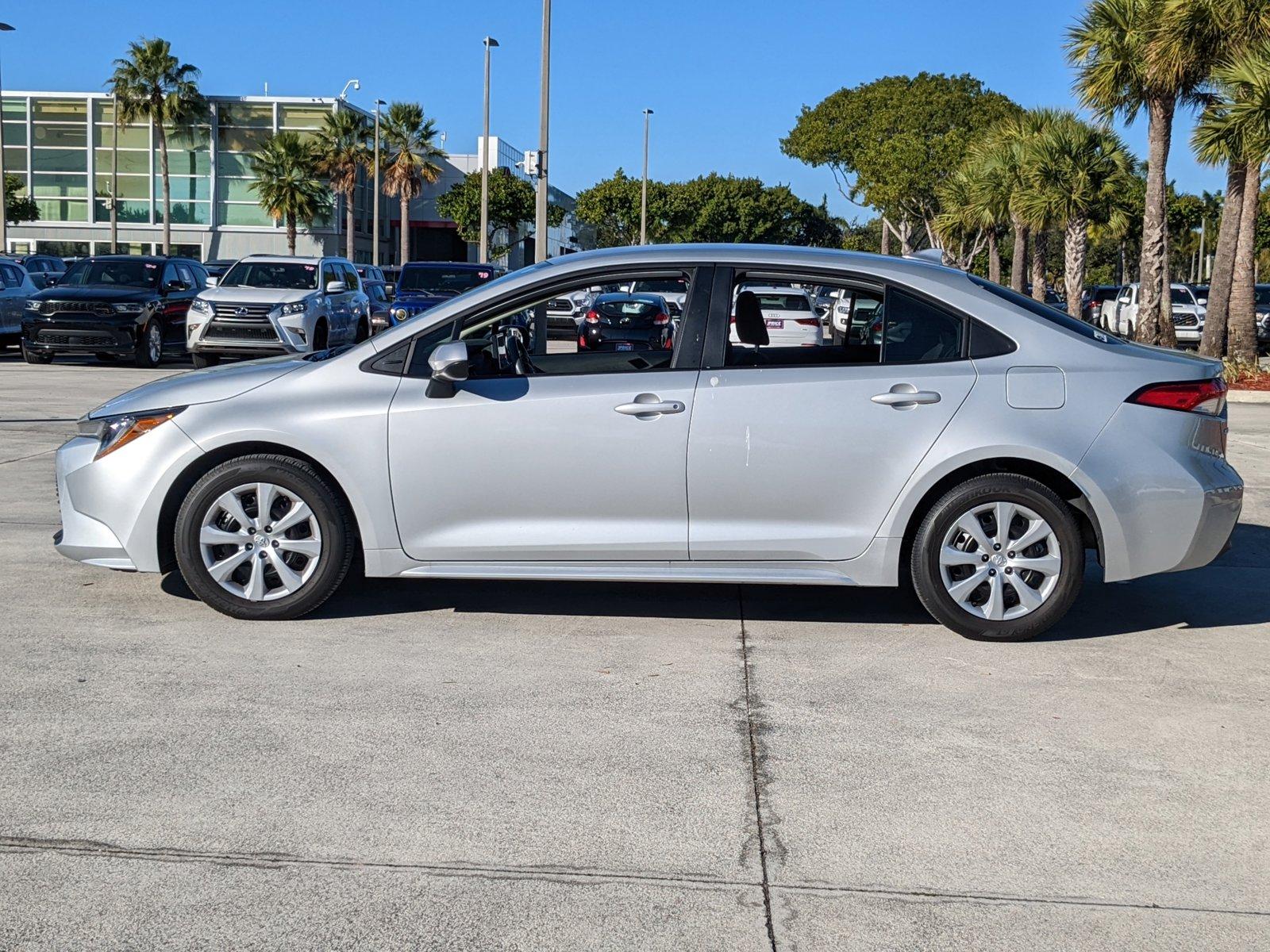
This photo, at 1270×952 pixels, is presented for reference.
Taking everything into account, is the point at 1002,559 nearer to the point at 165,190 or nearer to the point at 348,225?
the point at 165,190

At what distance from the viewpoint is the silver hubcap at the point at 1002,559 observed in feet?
19.7

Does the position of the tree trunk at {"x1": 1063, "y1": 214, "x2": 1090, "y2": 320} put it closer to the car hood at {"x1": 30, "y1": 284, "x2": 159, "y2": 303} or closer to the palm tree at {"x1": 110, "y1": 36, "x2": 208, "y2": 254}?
the car hood at {"x1": 30, "y1": 284, "x2": 159, "y2": 303}

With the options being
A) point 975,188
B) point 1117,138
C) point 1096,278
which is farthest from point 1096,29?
point 1096,278

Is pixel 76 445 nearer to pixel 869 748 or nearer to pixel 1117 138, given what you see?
pixel 869 748

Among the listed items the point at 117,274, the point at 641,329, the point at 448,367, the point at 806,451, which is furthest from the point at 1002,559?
the point at 117,274

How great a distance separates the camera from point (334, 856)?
3.77 metres

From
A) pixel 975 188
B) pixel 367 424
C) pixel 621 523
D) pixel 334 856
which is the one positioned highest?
pixel 975 188

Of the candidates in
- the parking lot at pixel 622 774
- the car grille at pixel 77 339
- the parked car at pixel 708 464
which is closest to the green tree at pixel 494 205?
the car grille at pixel 77 339

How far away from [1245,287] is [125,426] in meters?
24.0

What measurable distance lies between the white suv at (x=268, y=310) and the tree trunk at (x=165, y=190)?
39.3m

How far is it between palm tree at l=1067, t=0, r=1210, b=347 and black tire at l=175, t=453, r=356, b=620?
24495mm

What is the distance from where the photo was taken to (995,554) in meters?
6.04

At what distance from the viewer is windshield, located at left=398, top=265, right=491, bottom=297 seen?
86.4 feet

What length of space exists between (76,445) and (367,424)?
55.5 inches
